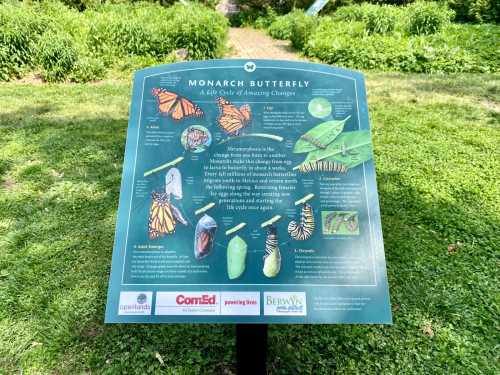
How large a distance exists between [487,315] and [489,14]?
1333cm

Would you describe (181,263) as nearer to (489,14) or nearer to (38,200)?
(38,200)

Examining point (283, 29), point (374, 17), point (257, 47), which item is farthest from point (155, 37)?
point (374, 17)

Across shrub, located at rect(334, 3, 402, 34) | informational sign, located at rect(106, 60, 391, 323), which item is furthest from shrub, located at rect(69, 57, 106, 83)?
shrub, located at rect(334, 3, 402, 34)

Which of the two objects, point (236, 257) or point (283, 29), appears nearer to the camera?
point (236, 257)

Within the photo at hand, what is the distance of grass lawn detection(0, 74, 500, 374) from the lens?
106 inches

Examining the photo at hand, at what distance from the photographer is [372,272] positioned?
6.35ft

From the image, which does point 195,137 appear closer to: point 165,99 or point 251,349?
point 165,99

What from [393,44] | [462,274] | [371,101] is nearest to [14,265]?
[462,274]

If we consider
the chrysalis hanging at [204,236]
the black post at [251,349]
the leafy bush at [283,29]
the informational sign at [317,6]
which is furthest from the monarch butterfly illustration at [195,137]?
the informational sign at [317,6]

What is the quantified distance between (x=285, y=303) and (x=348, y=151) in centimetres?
80

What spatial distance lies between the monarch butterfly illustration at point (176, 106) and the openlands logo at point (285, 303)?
977 millimetres

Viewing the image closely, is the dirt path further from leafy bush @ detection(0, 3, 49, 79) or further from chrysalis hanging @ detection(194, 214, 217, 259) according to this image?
chrysalis hanging @ detection(194, 214, 217, 259)

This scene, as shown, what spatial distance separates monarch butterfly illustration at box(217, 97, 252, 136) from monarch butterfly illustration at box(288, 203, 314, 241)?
531 millimetres

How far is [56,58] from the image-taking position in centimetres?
773
